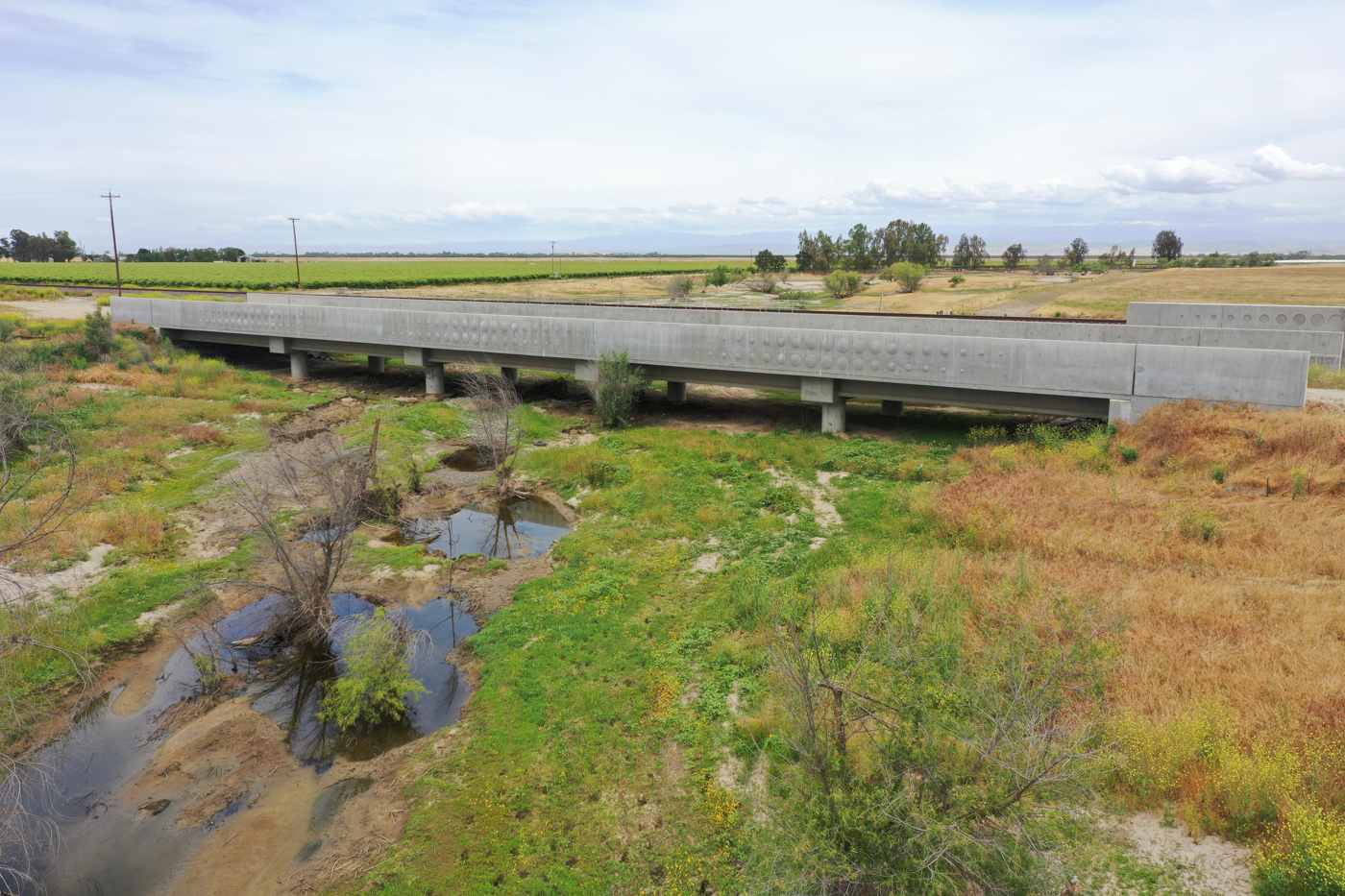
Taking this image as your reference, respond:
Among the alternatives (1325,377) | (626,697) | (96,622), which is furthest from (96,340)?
(1325,377)

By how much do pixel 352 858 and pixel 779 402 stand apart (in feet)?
77.8

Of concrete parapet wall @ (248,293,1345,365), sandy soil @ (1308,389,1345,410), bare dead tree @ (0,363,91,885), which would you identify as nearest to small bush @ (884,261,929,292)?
concrete parapet wall @ (248,293,1345,365)

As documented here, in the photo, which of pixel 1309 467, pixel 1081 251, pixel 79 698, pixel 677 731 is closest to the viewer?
pixel 677 731

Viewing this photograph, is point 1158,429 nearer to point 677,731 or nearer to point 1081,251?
point 677,731

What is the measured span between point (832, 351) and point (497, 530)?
12.2 meters

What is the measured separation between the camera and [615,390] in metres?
26.8

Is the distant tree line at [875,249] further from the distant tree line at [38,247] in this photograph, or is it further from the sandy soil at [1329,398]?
the distant tree line at [38,247]

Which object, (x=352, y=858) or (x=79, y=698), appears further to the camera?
(x=79, y=698)

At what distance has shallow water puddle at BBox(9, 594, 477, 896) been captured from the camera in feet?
28.0

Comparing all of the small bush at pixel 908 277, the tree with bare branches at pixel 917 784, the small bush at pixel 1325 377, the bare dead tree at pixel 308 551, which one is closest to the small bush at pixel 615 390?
the bare dead tree at pixel 308 551

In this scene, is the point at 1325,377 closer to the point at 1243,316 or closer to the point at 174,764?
the point at 1243,316

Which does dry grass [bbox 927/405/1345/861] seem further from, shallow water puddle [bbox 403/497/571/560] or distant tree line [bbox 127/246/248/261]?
distant tree line [bbox 127/246/248/261]

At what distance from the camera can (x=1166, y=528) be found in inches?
578

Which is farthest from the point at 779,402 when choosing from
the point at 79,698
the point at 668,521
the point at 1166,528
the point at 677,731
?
the point at 79,698
